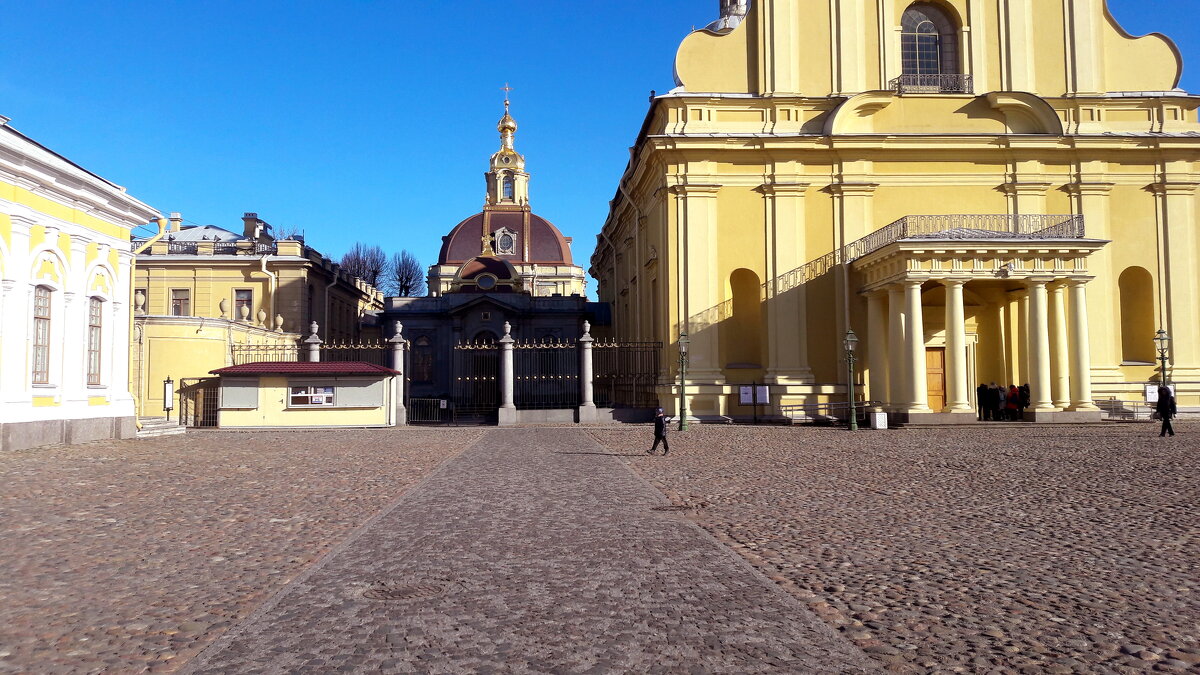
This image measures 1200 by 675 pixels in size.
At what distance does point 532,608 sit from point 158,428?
76.6ft

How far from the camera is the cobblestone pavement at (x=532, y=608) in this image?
4.88 meters

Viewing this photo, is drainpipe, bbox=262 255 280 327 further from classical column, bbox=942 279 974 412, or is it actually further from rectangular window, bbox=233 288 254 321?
classical column, bbox=942 279 974 412

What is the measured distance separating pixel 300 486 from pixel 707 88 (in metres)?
23.6

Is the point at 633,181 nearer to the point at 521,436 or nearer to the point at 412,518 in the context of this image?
the point at 521,436

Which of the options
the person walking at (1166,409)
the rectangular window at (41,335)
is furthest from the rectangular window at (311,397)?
the person walking at (1166,409)

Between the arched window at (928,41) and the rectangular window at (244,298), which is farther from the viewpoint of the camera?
the rectangular window at (244,298)

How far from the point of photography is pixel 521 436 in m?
25.1

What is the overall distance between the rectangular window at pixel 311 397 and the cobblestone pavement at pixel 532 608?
20.3 metres

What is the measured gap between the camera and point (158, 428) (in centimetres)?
2612

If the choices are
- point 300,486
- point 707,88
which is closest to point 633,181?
point 707,88

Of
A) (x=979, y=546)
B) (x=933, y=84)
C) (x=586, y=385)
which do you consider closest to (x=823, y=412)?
(x=586, y=385)

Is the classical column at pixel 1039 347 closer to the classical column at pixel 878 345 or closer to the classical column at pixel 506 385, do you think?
the classical column at pixel 878 345

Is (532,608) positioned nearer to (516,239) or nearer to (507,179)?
(516,239)

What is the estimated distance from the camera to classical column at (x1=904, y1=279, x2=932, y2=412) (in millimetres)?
26469
